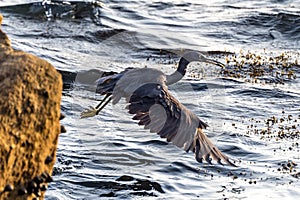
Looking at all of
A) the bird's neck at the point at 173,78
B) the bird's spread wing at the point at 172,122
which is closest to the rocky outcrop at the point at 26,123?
the bird's spread wing at the point at 172,122

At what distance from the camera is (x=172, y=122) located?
327 inches

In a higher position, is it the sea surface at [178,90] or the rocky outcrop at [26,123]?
the rocky outcrop at [26,123]

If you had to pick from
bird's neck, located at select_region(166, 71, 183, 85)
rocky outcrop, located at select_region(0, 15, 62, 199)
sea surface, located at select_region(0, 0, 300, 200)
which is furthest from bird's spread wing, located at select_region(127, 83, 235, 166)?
rocky outcrop, located at select_region(0, 15, 62, 199)

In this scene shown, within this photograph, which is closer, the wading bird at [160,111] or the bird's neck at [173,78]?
the wading bird at [160,111]

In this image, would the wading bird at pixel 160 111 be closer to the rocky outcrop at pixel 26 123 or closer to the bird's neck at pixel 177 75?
the bird's neck at pixel 177 75

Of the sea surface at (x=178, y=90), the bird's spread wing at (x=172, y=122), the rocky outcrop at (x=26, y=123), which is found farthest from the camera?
the sea surface at (x=178, y=90)

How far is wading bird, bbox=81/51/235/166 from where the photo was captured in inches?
317

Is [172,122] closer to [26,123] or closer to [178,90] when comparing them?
[26,123]

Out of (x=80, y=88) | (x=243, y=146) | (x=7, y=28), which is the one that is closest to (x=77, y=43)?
(x=7, y=28)

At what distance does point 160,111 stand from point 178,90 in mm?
5381

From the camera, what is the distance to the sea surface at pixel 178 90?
9766 millimetres

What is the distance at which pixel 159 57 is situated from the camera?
51.1ft

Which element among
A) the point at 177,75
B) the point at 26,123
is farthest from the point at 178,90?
the point at 26,123

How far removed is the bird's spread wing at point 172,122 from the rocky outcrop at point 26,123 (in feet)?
12.9
